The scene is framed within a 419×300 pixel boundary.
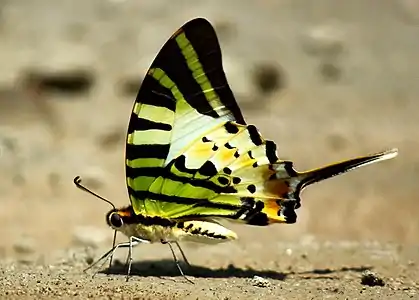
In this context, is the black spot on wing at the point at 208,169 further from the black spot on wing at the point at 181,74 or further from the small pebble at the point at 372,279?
the small pebble at the point at 372,279

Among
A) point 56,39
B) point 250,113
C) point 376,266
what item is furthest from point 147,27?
point 376,266

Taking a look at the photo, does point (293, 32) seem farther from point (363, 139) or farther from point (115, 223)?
point (115, 223)

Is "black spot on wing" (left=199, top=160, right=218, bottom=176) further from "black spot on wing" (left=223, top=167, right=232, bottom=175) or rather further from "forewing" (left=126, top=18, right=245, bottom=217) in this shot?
"forewing" (left=126, top=18, right=245, bottom=217)

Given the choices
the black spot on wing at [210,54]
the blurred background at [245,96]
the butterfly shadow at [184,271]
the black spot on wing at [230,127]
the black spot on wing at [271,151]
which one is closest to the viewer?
the black spot on wing at [210,54]

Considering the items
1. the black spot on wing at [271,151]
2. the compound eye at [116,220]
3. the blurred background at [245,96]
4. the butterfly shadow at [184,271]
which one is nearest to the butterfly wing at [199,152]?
the black spot on wing at [271,151]

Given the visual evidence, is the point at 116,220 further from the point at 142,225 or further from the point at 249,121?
the point at 249,121

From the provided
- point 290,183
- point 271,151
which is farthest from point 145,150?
point 290,183
